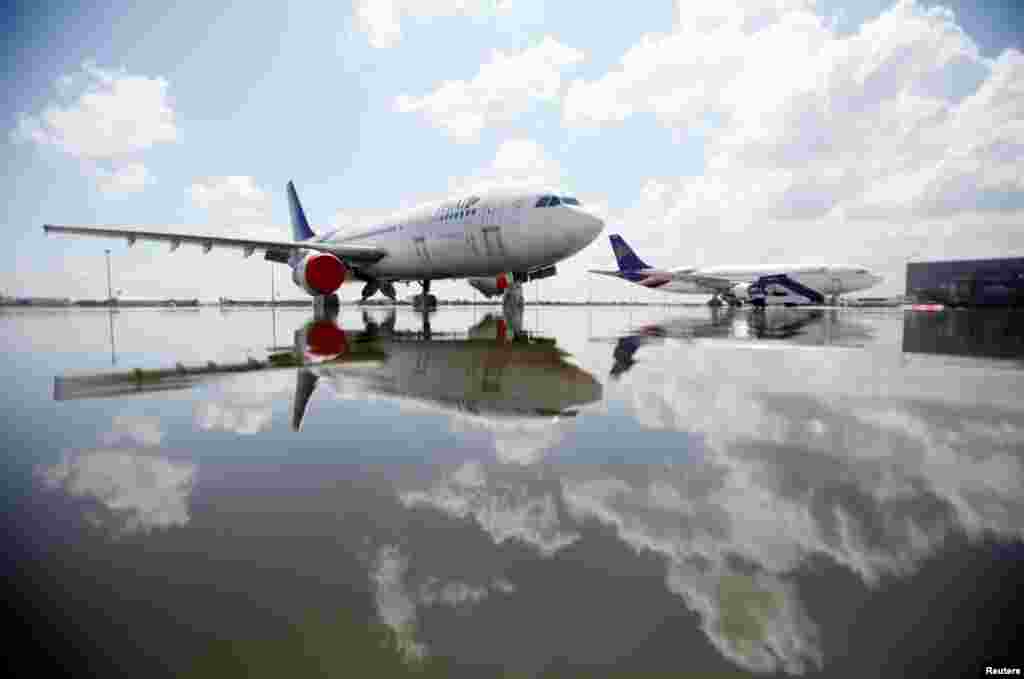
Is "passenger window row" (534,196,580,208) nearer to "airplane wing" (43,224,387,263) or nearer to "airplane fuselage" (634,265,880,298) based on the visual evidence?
"airplane wing" (43,224,387,263)

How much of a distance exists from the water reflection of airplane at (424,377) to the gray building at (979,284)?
8494cm

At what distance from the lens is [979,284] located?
222ft

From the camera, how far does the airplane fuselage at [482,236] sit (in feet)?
48.2

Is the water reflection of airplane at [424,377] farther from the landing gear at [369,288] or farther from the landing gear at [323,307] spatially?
the landing gear at [369,288]

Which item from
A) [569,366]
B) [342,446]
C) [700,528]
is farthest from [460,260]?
[700,528]

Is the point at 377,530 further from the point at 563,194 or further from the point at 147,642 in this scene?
the point at 563,194

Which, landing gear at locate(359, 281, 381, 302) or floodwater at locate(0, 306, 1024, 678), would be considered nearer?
floodwater at locate(0, 306, 1024, 678)

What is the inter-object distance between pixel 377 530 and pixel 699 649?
1.21 metres

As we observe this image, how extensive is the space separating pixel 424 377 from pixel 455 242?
12.5 metres

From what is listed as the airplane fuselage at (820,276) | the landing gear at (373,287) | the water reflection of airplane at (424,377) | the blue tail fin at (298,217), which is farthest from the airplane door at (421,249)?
the airplane fuselage at (820,276)

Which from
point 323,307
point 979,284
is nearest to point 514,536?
point 323,307

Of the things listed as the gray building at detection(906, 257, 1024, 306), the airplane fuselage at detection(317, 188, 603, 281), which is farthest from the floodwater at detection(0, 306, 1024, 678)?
the gray building at detection(906, 257, 1024, 306)

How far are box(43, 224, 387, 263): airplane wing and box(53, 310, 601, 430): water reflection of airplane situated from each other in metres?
11.8

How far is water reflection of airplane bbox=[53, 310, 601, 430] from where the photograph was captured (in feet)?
13.2
